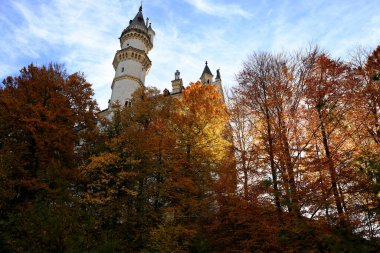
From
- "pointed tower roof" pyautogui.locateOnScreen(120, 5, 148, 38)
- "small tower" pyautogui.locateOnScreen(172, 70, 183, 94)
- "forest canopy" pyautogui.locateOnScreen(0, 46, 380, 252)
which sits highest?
"pointed tower roof" pyautogui.locateOnScreen(120, 5, 148, 38)

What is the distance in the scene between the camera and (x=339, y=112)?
554 inches

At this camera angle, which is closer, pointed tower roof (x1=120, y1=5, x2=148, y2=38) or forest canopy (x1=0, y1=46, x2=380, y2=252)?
forest canopy (x1=0, y1=46, x2=380, y2=252)

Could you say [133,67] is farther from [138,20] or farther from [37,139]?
[37,139]

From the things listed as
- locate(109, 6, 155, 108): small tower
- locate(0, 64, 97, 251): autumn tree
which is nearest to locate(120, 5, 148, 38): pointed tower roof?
locate(109, 6, 155, 108): small tower

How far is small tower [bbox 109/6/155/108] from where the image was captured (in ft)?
133

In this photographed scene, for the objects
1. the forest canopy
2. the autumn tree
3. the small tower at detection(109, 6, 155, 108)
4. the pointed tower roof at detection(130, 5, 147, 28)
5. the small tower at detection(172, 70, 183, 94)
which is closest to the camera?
the forest canopy

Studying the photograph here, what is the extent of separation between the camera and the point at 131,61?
42.7m

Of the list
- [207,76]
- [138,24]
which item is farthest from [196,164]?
[138,24]

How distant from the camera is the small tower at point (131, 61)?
40562mm

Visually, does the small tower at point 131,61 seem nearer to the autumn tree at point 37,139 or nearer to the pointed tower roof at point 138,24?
the pointed tower roof at point 138,24

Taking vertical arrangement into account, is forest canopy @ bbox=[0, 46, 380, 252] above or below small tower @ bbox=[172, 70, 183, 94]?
below

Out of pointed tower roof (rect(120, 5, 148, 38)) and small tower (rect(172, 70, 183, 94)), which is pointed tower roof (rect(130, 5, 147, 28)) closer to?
pointed tower roof (rect(120, 5, 148, 38))

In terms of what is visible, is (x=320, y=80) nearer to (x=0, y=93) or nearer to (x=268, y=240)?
(x=268, y=240)

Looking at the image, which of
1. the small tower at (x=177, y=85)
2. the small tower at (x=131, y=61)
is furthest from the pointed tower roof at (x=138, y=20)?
the small tower at (x=177, y=85)
